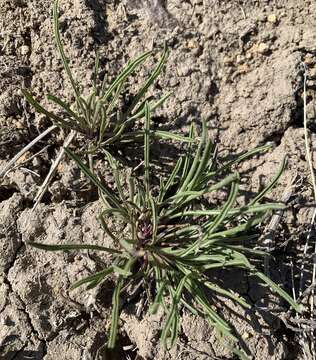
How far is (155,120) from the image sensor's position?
2463mm

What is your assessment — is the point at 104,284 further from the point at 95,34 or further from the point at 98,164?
Result: the point at 95,34

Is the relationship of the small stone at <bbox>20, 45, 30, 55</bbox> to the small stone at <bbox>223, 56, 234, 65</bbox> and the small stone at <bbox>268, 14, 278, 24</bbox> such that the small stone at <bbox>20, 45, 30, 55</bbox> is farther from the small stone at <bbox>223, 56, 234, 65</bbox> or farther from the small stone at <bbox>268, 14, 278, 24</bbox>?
the small stone at <bbox>268, 14, 278, 24</bbox>

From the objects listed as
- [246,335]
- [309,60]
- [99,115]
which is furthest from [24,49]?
[246,335]

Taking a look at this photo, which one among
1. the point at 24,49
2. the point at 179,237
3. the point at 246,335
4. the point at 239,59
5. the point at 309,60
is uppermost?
the point at 24,49

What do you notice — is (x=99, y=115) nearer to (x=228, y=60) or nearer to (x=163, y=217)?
(x=163, y=217)

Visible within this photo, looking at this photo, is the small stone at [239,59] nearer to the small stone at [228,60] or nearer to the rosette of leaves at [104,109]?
the small stone at [228,60]

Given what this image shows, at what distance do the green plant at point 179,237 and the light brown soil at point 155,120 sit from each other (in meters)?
0.13

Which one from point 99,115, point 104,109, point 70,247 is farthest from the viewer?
point 99,115

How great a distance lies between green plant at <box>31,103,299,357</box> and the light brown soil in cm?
13

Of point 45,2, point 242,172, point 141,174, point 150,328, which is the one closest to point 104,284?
point 150,328

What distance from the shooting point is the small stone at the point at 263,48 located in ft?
8.30

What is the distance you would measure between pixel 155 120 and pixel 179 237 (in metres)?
0.59

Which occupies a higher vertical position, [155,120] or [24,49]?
[24,49]

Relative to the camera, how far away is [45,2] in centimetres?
247
